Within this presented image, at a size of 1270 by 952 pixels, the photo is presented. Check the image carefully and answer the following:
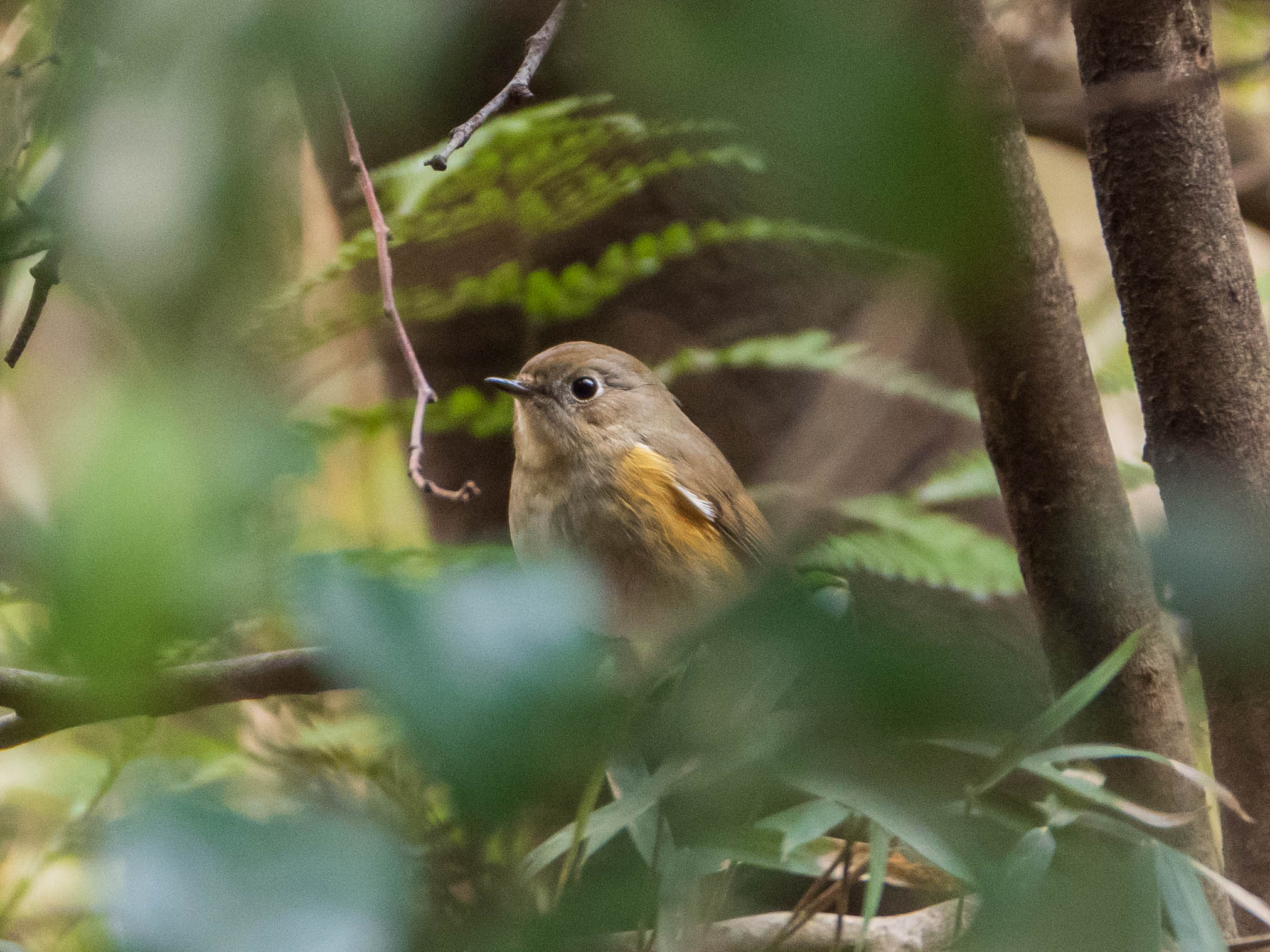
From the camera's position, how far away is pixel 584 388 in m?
2.70

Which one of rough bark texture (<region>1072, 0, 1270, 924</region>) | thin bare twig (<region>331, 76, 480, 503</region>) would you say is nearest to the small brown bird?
thin bare twig (<region>331, 76, 480, 503</region>)

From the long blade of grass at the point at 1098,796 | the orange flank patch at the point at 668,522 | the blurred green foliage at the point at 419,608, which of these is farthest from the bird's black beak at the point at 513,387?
the blurred green foliage at the point at 419,608

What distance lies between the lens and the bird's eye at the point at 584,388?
2693 mm

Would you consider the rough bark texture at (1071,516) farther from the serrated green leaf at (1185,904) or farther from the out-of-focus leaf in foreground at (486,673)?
the out-of-focus leaf in foreground at (486,673)

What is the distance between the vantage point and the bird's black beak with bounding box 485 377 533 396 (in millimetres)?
2553

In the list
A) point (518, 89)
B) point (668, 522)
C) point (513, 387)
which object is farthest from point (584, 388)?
point (518, 89)

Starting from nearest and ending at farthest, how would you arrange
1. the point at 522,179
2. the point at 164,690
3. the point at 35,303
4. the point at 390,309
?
the point at 164,690, the point at 35,303, the point at 390,309, the point at 522,179

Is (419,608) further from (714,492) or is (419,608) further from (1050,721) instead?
(714,492)

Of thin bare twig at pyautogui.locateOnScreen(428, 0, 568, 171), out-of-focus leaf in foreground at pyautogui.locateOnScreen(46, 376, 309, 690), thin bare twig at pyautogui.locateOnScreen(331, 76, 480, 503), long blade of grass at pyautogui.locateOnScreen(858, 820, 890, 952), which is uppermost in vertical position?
thin bare twig at pyautogui.locateOnScreen(428, 0, 568, 171)

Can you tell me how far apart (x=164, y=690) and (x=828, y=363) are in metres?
2.67

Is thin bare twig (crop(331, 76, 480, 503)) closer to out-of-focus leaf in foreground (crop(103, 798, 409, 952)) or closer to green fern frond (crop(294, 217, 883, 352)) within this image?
out-of-focus leaf in foreground (crop(103, 798, 409, 952))

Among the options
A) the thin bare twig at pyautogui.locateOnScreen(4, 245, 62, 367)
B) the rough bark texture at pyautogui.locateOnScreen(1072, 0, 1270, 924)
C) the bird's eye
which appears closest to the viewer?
the thin bare twig at pyautogui.locateOnScreen(4, 245, 62, 367)

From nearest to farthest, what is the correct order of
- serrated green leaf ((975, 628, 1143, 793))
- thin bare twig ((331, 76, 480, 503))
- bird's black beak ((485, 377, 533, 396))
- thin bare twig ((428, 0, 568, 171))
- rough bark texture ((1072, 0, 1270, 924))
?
serrated green leaf ((975, 628, 1143, 793))
thin bare twig ((428, 0, 568, 171))
thin bare twig ((331, 76, 480, 503))
rough bark texture ((1072, 0, 1270, 924))
bird's black beak ((485, 377, 533, 396))

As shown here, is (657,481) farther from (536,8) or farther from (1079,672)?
(536,8)
